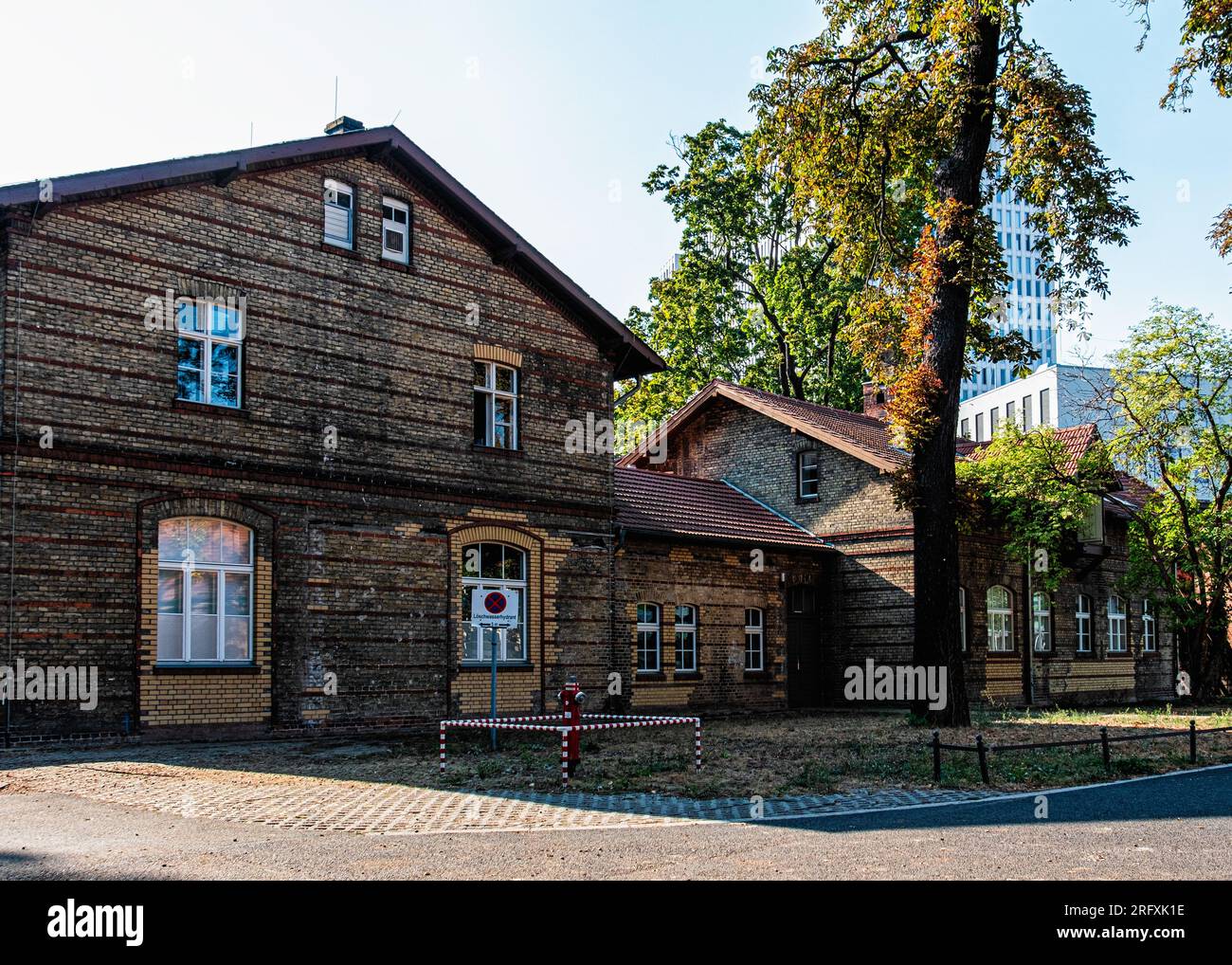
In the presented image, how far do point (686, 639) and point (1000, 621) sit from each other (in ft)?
32.6

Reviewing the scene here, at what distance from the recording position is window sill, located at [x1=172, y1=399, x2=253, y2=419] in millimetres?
17344

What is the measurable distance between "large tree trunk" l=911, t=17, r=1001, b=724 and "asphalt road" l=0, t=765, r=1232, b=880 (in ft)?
31.0

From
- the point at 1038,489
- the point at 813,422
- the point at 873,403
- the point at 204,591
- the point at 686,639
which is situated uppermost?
the point at 873,403

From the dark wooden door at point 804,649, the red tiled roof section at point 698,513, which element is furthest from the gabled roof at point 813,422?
the dark wooden door at point 804,649

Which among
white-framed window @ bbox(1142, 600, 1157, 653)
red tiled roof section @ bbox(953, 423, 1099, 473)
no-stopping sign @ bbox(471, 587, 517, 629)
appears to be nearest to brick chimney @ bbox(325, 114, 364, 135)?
no-stopping sign @ bbox(471, 587, 517, 629)

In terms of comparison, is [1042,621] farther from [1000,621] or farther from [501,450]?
[501,450]

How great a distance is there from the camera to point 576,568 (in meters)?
22.9

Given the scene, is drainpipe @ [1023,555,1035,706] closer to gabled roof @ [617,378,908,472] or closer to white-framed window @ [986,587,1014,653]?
white-framed window @ [986,587,1014,653]

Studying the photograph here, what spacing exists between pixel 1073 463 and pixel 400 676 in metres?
19.5

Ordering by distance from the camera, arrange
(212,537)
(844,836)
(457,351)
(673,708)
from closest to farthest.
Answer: (844,836) → (212,537) → (457,351) → (673,708)

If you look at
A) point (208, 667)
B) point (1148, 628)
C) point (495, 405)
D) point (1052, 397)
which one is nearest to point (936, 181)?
point (495, 405)

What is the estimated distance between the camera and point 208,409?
696 inches

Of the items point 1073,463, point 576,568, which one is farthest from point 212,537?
→ point 1073,463

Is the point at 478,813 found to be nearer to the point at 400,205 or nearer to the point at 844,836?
the point at 844,836
